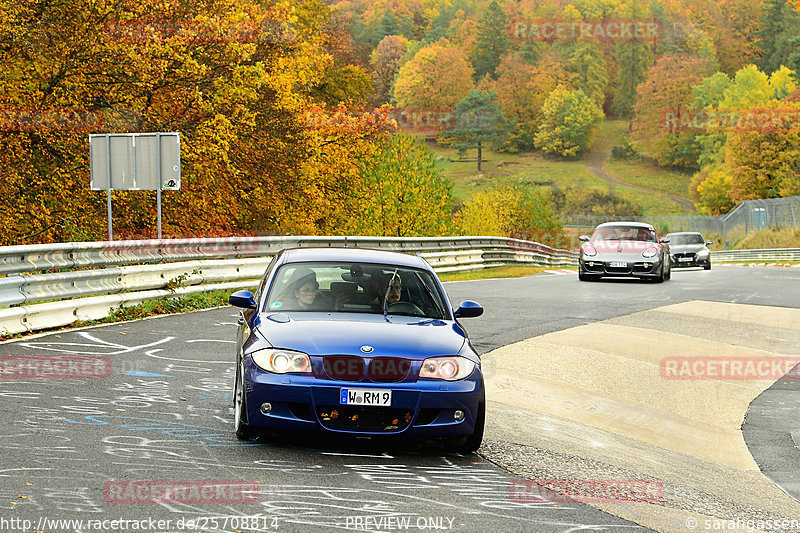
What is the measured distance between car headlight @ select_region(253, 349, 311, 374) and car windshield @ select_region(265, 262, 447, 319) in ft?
2.86

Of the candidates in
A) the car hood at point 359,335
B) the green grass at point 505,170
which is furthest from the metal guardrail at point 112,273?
the green grass at point 505,170

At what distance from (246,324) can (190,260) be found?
902 centimetres

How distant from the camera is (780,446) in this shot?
29.2 feet

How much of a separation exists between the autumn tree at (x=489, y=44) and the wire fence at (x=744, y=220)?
321 ft

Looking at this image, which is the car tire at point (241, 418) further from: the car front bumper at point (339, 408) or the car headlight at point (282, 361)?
the car headlight at point (282, 361)

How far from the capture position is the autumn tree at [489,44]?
189 meters

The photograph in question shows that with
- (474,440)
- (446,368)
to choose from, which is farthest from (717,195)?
(446,368)

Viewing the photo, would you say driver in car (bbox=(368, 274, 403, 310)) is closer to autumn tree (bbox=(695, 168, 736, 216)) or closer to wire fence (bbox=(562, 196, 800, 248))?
wire fence (bbox=(562, 196, 800, 248))

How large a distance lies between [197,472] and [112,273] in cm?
848

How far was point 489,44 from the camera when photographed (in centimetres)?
18912

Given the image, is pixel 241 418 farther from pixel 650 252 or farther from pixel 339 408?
pixel 650 252

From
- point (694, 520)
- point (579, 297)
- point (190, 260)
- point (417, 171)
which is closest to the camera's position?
point (694, 520)

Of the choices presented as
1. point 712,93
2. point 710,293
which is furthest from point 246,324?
point 712,93

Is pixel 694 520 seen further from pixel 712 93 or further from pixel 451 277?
pixel 712 93
